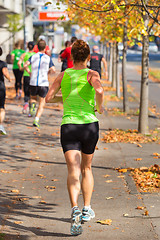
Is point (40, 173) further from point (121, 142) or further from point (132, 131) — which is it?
point (132, 131)

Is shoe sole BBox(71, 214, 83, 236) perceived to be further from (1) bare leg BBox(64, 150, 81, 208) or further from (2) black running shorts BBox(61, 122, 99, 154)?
(2) black running shorts BBox(61, 122, 99, 154)

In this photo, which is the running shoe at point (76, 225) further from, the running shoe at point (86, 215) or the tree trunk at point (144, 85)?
the tree trunk at point (144, 85)

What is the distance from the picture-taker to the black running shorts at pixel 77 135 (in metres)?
5.15

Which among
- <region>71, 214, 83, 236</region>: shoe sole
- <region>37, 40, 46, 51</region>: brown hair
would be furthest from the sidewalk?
<region>37, 40, 46, 51</region>: brown hair

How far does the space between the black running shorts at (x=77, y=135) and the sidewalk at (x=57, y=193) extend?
0.88 meters

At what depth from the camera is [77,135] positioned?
517cm

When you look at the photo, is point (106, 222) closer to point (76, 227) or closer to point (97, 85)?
point (76, 227)

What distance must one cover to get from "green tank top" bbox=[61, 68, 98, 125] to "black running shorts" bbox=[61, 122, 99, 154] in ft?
0.16

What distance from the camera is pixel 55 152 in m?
9.42

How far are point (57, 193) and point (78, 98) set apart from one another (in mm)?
1986

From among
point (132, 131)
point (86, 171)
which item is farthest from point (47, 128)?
point (86, 171)

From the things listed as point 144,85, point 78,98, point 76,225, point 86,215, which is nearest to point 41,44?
point 144,85

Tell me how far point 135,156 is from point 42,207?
A: 3.21 metres

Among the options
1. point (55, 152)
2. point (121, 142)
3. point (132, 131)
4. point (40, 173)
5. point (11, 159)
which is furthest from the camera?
point (132, 131)
